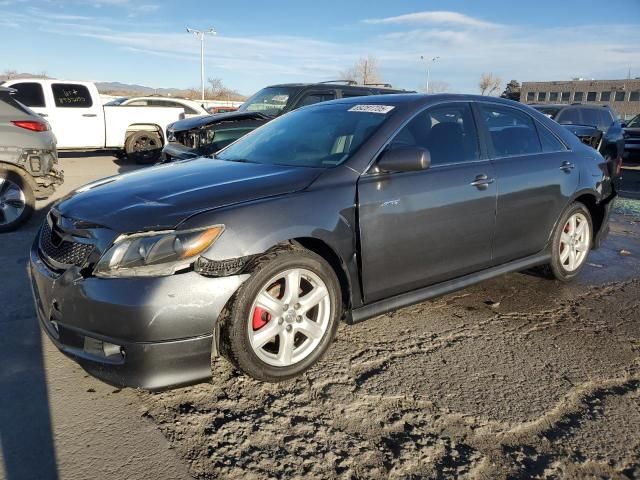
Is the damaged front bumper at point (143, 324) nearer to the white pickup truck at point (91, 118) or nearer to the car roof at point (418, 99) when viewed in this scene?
the car roof at point (418, 99)

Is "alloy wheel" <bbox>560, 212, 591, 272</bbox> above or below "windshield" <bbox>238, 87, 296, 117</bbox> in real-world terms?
below

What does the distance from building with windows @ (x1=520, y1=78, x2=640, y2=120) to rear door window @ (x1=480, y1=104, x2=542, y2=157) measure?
68964 mm

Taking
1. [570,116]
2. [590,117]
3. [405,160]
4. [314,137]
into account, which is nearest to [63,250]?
[314,137]

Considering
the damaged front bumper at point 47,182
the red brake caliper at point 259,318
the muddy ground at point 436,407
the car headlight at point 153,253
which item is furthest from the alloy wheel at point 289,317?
the damaged front bumper at point 47,182

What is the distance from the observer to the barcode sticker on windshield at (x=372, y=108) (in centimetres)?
353

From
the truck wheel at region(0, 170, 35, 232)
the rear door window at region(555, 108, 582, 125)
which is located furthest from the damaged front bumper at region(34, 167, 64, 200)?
the rear door window at region(555, 108, 582, 125)

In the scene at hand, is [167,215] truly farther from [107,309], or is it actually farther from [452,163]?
[452,163]

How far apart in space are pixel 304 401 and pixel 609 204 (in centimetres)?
376

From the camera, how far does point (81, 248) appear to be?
264cm

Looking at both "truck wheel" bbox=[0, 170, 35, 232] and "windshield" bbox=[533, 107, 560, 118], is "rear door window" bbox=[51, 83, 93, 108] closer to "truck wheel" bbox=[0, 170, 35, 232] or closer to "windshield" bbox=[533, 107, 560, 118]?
"truck wheel" bbox=[0, 170, 35, 232]

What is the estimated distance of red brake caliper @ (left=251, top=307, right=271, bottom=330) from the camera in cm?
274

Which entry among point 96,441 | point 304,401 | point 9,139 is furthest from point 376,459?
point 9,139

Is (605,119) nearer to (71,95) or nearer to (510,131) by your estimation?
(510,131)

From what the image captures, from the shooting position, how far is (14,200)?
6.13m
